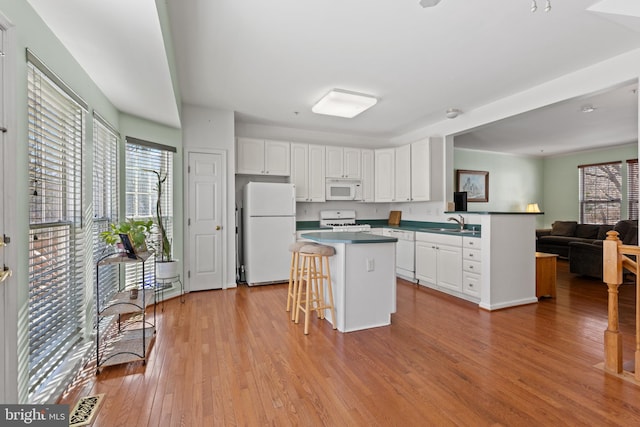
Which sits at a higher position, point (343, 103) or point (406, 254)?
point (343, 103)

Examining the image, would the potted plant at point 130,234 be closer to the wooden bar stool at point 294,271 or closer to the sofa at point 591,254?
the wooden bar stool at point 294,271

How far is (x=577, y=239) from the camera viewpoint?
253 inches

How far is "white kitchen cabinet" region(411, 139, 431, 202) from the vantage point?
493 centimetres

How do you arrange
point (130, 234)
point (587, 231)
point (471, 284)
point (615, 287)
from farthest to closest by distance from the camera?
point (587, 231) → point (471, 284) → point (130, 234) → point (615, 287)

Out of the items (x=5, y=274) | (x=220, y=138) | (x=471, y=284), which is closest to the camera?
(x=5, y=274)

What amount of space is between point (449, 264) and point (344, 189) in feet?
7.16

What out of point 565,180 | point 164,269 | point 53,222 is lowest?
point 164,269

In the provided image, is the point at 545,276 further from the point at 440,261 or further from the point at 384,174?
the point at 384,174

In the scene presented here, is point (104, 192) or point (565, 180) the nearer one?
point (104, 192)

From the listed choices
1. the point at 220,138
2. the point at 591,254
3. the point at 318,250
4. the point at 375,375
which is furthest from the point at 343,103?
the point at 591,254

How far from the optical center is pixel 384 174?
569 cm

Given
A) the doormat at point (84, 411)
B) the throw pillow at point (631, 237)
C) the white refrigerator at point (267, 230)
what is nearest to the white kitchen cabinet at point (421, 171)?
the white refrigerator at point (267, 230)

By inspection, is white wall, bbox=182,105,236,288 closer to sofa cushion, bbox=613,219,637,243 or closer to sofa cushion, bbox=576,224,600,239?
sofa cushion, bbox=613,219,637,243

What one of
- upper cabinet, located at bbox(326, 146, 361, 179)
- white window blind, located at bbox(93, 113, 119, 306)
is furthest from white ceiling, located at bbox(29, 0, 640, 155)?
upper cabinet, located at bbox(326, 146, 361, 179)
